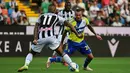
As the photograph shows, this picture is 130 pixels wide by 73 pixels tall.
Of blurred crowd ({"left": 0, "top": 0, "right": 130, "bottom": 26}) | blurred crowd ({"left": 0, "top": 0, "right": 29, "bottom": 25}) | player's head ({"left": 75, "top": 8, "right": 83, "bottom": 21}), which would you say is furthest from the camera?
blurred crowd ({"left": 0, "top": 0, "right": 130, "bottom": 26})

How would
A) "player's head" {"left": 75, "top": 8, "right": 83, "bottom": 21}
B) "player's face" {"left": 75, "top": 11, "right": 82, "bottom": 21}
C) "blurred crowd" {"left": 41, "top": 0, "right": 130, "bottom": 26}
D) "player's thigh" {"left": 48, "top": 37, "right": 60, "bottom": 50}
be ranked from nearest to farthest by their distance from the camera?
"player's thigh" {"left": 48, "top": 37, "right": 60, "bottom": 50}
"player's head" {"left": 75, "top": 8, "right": 83, "bottom": 21}
"player's face" {"left": 75, "top": 11, "right": 82, "bottom": 21}
"blurred crowd" {"left": 41, "top": 0, "right": 130, "bottom": 26}

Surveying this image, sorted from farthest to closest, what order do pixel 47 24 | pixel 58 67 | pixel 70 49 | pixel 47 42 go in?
pixel 58 67 < pixel 70 49 < pixel 47 42 < pixel 47 24

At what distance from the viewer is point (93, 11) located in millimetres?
25812

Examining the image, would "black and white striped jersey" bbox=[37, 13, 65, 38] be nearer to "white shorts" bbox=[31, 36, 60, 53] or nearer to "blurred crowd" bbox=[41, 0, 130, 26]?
"white shorts" bbox=[31, 36, 60, 53]

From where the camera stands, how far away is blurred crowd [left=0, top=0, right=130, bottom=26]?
2464 cm

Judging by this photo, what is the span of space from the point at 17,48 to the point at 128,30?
567 cm

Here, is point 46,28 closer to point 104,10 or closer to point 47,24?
point 47,24

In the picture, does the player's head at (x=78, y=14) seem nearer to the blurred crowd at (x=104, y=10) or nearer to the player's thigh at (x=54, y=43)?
the player's thigh at (x=54, y=43)

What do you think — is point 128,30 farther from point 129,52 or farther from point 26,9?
point 26,9

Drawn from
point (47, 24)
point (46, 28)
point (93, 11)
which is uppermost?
point (47, 24)

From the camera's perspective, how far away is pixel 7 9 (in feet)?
82.5

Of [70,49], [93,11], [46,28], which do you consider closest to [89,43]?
[93,11]

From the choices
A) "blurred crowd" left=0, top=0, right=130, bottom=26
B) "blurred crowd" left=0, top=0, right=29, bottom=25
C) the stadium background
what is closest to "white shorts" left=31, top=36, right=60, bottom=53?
the stadium background

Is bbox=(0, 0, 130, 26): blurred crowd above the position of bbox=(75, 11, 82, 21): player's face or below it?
below
